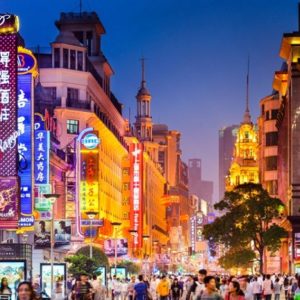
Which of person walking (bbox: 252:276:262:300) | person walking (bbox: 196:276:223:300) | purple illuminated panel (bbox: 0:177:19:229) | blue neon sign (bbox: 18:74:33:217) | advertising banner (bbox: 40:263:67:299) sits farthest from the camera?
blue neon sign (bbox: 18:74:33:217)

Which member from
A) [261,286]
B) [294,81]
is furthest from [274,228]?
[261,286]

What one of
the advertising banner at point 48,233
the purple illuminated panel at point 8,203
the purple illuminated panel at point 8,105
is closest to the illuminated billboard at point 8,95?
the purple illuminated panel at point 8,105

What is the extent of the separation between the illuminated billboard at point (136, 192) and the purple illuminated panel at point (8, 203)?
235ft

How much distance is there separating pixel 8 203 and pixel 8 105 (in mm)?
5209

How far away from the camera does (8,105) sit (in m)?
56.4

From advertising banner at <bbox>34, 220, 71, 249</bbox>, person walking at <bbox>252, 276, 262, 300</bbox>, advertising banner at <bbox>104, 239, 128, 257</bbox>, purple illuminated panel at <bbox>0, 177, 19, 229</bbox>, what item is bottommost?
person walking at <bbox>252, 276, 262, 300</bbox>

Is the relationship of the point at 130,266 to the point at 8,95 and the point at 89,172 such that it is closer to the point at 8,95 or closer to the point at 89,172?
the point at 89,172

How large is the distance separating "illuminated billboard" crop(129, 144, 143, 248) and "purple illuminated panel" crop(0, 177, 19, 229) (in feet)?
235

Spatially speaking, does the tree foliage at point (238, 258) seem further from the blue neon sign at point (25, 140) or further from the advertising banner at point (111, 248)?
the blue neon sign at point (25, 140)

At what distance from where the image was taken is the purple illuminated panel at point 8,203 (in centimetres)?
5675

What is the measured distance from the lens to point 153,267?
15438 cm

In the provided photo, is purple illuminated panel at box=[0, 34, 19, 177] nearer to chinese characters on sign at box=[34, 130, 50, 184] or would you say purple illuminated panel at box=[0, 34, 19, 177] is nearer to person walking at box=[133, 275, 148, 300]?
chinese characters on sign at box=[34, 130, 50, 184]

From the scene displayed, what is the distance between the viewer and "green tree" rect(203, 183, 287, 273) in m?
90.3

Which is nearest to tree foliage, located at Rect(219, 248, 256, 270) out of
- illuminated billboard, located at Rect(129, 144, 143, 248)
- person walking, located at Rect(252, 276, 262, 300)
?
person walking, located at Rect(252, 276, 262, 300)
